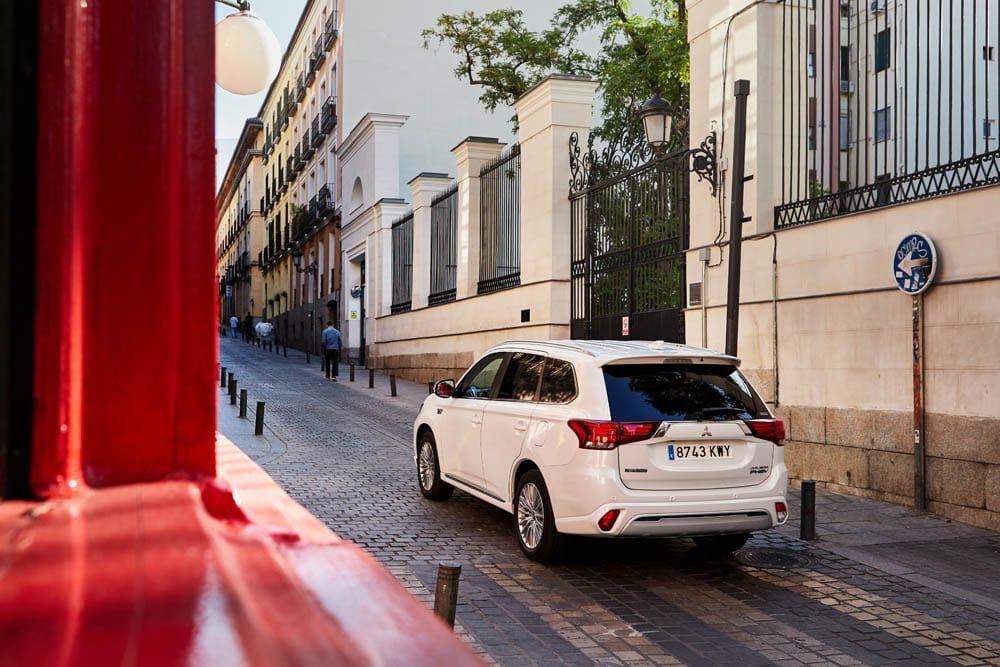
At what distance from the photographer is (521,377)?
800cm

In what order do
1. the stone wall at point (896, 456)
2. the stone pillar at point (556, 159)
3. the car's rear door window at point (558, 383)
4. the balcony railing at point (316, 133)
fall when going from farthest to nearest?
the balcony railing at point (316, 133), the stone pillar at point (556, 159), the stone wall at point (896, 456), the car's rear door window at point (558, 383)

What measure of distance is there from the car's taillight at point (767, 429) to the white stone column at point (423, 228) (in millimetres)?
18955

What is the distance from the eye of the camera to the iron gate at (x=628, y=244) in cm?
1352

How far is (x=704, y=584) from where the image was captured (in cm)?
659

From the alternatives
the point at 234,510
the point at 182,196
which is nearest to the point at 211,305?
the point at 182,196

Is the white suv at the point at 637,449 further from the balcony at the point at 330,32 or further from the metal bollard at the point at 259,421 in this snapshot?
the balcony at the point at 330,32

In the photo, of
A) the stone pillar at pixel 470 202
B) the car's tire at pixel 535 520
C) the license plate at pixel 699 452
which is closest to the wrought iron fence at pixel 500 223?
the stone pillar at pixel 470 202

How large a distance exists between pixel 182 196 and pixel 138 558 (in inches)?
17.8

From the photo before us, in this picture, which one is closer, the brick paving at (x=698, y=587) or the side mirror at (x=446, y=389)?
the brick paving at (x=698, y=587)

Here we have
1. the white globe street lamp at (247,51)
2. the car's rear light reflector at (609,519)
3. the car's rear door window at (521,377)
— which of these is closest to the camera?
the car's rear light reflector at (609,519)

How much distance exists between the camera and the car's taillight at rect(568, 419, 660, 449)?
6594mm

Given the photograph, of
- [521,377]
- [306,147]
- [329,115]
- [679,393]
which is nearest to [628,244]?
[521,377]

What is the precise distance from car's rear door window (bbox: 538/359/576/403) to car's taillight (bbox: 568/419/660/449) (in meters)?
0.43

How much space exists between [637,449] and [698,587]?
3.31 feet
